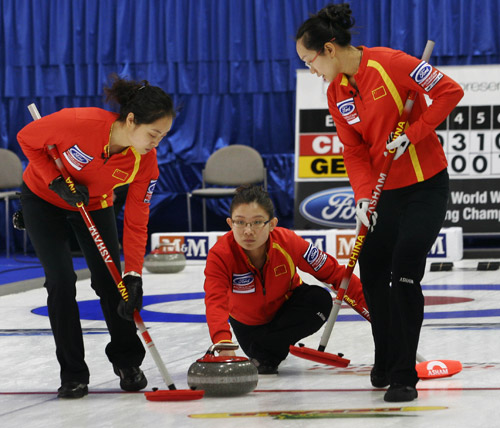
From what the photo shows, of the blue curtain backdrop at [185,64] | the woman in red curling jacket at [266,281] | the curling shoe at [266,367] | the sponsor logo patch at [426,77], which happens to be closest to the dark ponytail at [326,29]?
the sponsor logo patch at [426,77]

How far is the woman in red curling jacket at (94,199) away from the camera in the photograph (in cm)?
288

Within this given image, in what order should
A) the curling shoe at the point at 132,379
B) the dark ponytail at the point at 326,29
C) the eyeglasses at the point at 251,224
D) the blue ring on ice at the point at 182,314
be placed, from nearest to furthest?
the dark ponytail at the point at 326,29, the curling shoe at the point at 132,379, the eyeglasses at the point at 251,224, the blue ring on ice at the point at 182,314

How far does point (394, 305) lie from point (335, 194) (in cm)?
562

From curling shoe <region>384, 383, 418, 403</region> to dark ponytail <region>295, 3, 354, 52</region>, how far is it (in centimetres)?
111

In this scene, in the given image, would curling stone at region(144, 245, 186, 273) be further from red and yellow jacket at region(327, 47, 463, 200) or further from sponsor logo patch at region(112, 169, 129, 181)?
red and yellow jacket at region(327, 47, 463, 200)

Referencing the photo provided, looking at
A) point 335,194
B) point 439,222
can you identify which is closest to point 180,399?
point 439,222

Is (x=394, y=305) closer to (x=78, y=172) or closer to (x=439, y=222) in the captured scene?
(x=439, y=222)

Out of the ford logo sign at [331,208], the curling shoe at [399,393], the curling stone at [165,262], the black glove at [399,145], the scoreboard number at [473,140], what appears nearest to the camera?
the curling shoe at [399,393]

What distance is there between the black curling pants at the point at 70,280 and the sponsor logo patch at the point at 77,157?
19cm

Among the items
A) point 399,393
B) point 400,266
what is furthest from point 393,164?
point 399,393

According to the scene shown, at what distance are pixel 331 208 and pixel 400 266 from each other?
578 centimetres

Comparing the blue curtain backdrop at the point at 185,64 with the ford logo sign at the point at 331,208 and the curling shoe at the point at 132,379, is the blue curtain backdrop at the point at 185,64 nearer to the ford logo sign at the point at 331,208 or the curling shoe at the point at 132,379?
the ford logo sign at the point at 331,208

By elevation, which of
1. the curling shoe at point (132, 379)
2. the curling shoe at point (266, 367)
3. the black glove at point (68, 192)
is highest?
the black glove at point (68, 192)

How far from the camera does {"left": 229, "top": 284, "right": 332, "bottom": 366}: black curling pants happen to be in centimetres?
333
